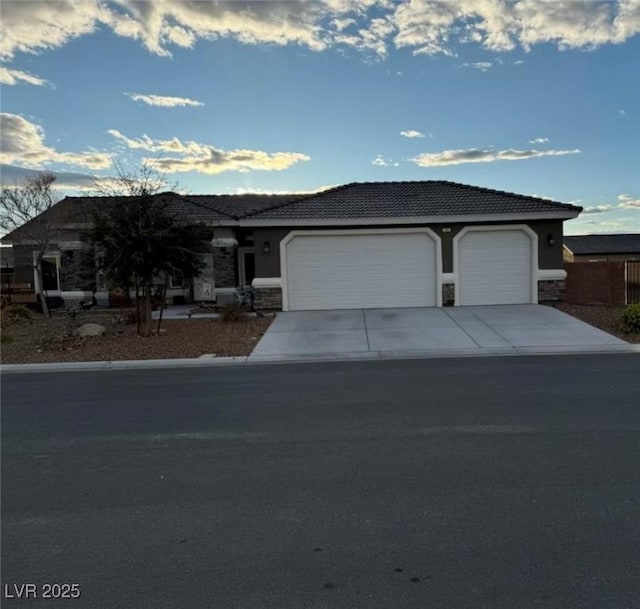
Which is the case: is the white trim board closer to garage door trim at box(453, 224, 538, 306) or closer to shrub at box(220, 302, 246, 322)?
shrub at box(220, 302, 246, 322)

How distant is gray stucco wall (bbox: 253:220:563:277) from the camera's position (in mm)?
17781

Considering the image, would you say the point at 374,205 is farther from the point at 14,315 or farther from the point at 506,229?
the point at 14,315

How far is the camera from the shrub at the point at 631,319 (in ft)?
41.8

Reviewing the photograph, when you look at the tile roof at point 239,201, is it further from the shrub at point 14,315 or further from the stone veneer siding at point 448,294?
the stone veneer siding at point 448,294

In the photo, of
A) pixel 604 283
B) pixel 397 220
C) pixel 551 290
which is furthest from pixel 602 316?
pixel 397 220

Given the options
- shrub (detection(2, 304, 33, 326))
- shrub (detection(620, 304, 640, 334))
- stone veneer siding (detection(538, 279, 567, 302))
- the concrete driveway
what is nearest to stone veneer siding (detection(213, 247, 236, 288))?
the concrete driveway

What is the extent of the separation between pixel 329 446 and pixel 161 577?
247 centimetres

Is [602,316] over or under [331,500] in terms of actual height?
over

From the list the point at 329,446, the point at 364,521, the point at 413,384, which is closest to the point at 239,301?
the point at 413,384

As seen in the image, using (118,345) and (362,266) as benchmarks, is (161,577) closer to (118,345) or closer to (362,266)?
(118,345)

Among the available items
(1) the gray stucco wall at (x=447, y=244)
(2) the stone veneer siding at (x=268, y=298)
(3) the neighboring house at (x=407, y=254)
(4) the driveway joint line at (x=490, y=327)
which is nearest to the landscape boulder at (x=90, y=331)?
(3) the neighboring house at (x=407, y=254)

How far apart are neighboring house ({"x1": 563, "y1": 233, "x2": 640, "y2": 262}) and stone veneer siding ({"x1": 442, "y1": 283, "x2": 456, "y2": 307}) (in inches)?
1492

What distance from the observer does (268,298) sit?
17969 millimetres

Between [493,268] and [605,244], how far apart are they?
45.1m
